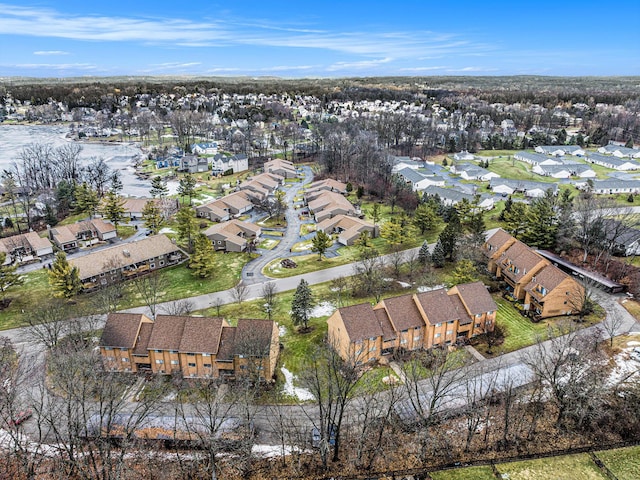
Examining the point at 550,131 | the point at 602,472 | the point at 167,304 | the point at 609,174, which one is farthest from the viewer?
the point at 550,131

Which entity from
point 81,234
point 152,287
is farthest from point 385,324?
point 81,234

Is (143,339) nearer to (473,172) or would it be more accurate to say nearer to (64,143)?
(473,172)

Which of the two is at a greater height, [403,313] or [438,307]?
[438,307]

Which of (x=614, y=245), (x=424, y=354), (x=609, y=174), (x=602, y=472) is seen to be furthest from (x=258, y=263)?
(x=609, y=174)

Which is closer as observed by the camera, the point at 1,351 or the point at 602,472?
the point at 602,472

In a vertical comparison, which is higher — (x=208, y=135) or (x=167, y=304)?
(x=208, y=135)

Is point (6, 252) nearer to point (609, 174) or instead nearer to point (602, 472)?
point (602, 472)

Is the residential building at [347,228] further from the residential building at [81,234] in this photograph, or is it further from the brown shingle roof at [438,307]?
the residential building at [81,234]
